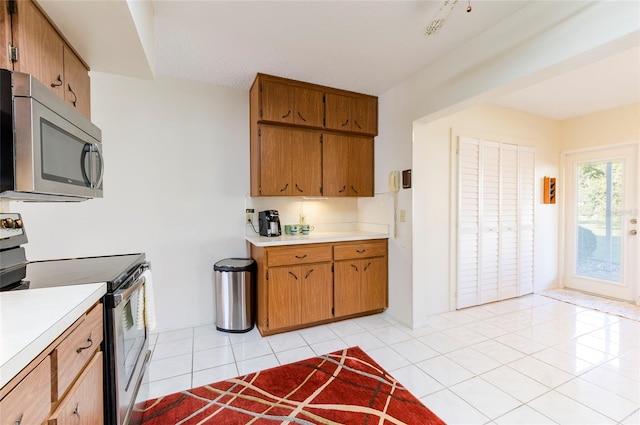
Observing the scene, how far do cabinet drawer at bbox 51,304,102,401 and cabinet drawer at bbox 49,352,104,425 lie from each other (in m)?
0.03

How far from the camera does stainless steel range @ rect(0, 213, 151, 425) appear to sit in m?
1.21

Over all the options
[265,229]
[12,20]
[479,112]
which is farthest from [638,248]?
[12,20]

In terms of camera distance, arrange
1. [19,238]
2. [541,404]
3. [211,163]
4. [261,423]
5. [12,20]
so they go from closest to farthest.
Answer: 1. [12,20]
2. [19,238]
3. [261,423]
4. [541,404]
5. [211,163]

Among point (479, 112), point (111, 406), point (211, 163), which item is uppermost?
point (479, 112)

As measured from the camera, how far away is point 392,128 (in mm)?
3141

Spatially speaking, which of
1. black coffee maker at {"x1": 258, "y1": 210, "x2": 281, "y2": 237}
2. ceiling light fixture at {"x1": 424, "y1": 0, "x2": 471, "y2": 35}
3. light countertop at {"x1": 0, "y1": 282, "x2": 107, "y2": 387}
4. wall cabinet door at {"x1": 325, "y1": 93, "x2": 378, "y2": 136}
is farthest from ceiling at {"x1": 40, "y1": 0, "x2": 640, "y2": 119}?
black coffee maker at {"x1": 258, "y1": 210, "x2": 281, "y2": 237}

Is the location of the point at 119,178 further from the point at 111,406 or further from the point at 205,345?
the point at 111,406

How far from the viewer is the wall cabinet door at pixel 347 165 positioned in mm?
3189

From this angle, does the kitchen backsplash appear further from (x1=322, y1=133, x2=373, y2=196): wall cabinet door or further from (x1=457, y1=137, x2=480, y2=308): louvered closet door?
(x1=457, y1=137, x2=480, y2=308): louvered closet door

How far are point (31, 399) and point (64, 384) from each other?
0.19 m

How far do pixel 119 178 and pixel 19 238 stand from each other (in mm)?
1258

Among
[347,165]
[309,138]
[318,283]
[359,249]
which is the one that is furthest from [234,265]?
[347,165]

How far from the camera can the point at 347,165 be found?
10.8 feet

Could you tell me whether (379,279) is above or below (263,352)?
above
